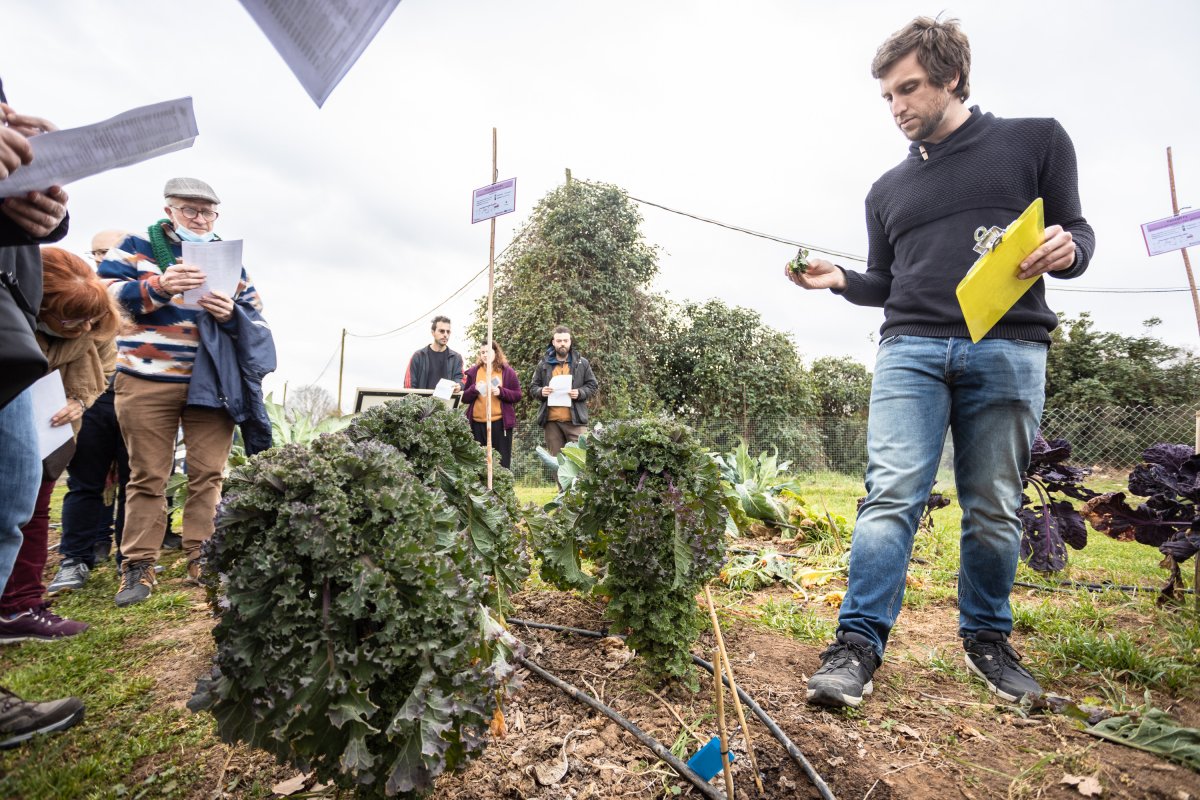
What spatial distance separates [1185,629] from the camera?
2645mm

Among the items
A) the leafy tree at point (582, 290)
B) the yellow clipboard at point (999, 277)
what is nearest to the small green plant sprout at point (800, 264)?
the yellow clipboard at point (999, 277)

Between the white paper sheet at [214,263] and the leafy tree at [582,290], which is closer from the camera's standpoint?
the white paper sheet at [214,263]

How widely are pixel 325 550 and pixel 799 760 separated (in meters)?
1.42

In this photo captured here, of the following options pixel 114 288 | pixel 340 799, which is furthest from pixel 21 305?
pixel 114 288

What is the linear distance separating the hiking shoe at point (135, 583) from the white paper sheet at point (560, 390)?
15.9 feet

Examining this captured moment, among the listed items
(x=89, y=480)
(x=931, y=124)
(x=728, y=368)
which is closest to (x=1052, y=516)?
(x=931, y=124)

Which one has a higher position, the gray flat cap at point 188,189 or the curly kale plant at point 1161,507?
the gray flat cap at point 188,189

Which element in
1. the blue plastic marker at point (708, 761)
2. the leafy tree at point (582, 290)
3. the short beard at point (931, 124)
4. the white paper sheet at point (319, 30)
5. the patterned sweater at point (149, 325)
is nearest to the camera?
the white paper sheet at point (319, 30)

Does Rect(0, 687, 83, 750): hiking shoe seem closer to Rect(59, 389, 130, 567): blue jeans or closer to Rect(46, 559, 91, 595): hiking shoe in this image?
Rect(46, 559, 91, 595): hiking shoe

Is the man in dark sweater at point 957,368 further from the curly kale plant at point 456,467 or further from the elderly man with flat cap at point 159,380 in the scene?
the elderly man with flat cap at point 159,380

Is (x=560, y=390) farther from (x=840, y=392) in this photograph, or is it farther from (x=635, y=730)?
(x=840, y=392)

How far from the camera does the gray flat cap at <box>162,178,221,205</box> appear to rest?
353 centimetres

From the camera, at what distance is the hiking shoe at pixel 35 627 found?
2.85m

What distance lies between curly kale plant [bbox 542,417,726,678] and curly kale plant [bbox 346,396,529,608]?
330mm
